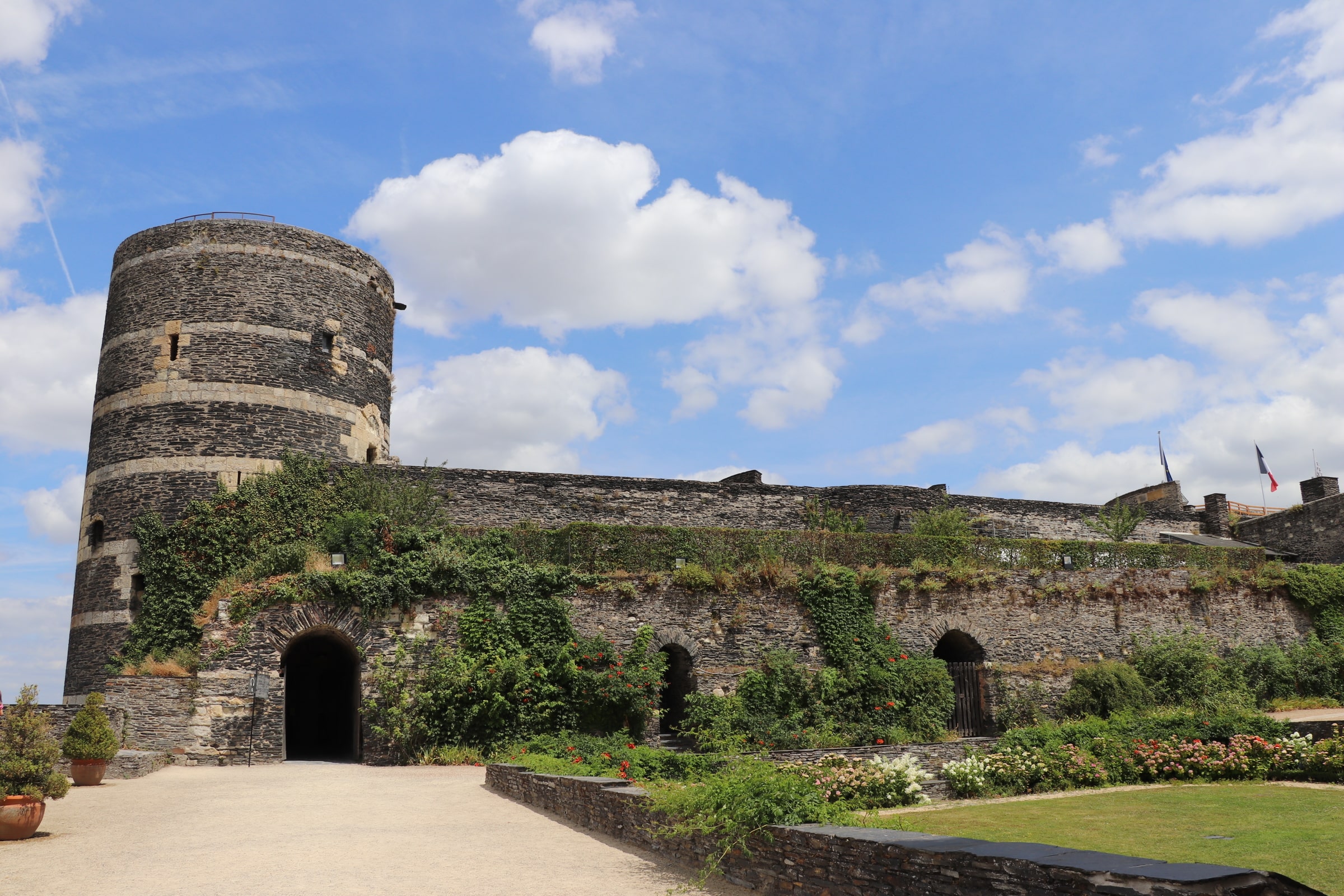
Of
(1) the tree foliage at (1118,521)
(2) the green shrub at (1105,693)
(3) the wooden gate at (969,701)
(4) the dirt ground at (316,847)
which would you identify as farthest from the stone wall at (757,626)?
(1) the tree foliage at (1118,521)

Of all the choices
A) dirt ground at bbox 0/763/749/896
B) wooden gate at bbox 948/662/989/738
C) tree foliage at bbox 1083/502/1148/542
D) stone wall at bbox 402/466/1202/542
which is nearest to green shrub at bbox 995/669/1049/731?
wooden gate at bbox 948/662/989/738

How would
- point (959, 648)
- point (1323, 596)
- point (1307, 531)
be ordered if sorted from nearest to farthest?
point (959, 648)
point (1323, 596)
point (1307, 531)

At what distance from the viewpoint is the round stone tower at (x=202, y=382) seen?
21.5 metres

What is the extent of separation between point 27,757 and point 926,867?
967 centimetres

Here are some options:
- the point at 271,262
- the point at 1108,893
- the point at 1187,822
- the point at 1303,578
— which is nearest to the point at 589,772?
the point at 1187,822

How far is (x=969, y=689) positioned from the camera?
2066 cm

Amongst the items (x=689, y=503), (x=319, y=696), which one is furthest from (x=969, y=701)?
(x=319, y=696)

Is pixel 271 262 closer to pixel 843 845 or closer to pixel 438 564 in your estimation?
pixel 438 564

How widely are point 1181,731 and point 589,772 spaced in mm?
10403

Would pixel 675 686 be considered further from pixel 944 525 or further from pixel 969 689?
pixel 944 525

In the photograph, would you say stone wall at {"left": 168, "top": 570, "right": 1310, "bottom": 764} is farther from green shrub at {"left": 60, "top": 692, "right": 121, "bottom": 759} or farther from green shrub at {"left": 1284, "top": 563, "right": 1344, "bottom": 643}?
green shrub at {"left": 60, "top": 692, "right": 121, "bottom": 759}

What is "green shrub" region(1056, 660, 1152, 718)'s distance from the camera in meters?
20.1

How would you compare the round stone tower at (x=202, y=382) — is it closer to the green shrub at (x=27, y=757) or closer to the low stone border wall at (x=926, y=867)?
the green shrub at (x=27, y=757)

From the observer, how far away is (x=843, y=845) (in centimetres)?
645
